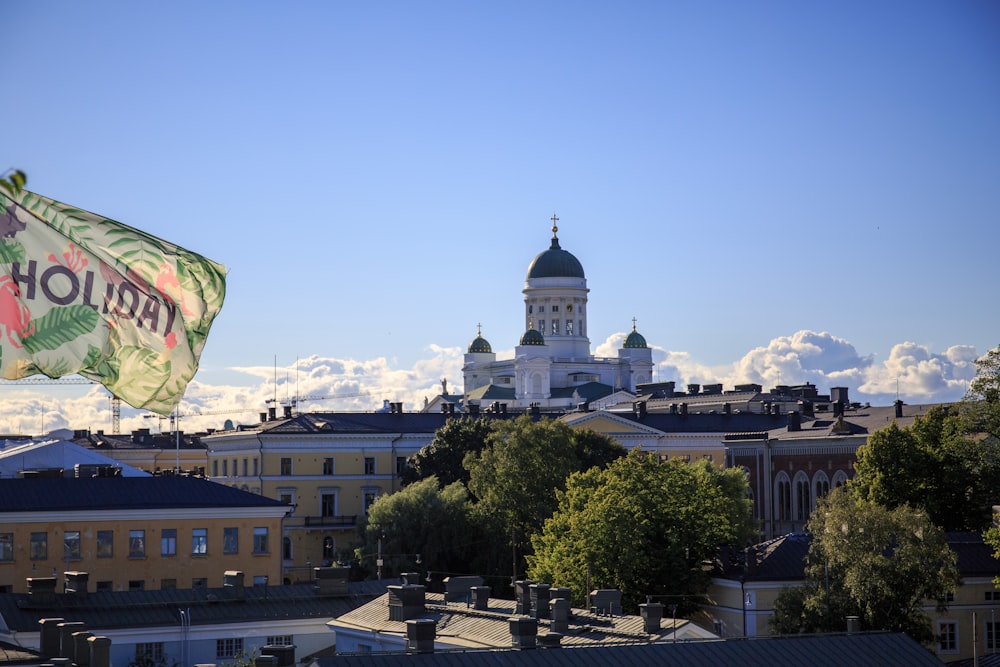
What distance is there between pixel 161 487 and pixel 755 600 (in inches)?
915

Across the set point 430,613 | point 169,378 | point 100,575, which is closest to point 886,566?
point 430,613

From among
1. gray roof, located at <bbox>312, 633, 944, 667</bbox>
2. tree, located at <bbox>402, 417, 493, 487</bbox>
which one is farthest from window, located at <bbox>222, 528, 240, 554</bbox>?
gray roof, located at <bbox>312, 633, 944, 667</bbox>

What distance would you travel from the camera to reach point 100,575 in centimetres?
6003

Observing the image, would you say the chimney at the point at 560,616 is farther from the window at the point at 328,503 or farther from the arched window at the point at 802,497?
the window at the point at 328,503

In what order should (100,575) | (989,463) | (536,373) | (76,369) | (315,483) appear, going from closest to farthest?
(76,369) → (100,575) → (989,463) → (315,483) → (536,373)

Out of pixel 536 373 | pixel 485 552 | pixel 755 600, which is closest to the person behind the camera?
pixel 755 600

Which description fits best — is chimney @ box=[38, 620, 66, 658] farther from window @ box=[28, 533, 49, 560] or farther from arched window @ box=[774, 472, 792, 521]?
arched window @ box=[774, 472, 792, 521]

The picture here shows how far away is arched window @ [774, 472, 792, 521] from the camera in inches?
3730

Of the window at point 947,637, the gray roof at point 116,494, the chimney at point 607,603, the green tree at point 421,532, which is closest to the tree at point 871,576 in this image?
the window at point 947,637

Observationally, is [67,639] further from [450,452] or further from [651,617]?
[450,452]

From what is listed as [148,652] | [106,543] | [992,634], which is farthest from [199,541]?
[992,634]

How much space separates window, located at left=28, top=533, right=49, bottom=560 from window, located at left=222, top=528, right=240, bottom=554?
656 cm

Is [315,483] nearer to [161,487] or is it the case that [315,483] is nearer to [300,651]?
[161,487]

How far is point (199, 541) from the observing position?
6216 cm
